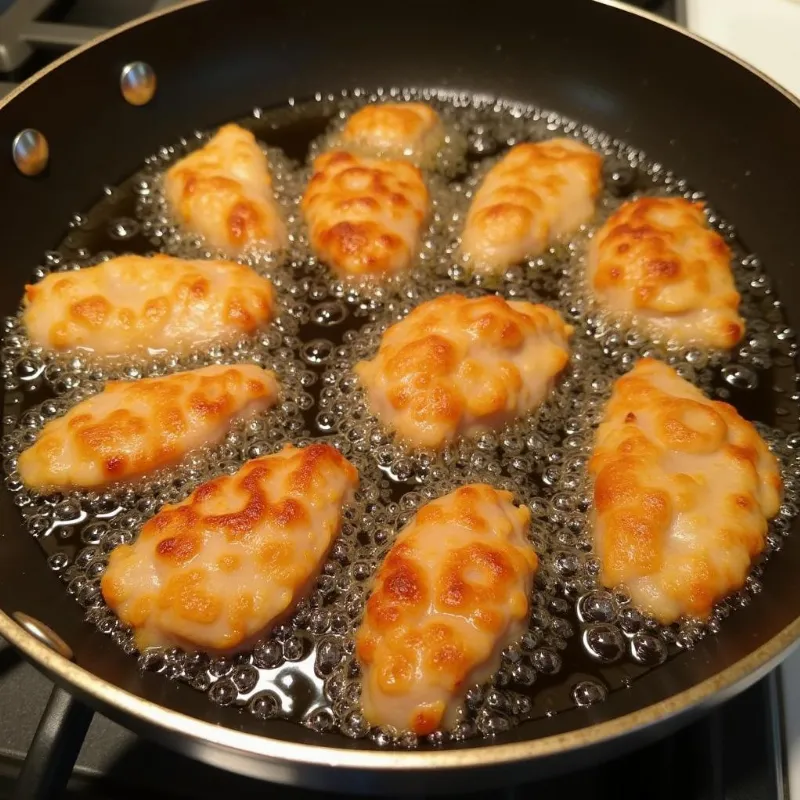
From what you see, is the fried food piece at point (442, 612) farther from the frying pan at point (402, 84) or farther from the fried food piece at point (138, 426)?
the fried food piece at point (138, 426)

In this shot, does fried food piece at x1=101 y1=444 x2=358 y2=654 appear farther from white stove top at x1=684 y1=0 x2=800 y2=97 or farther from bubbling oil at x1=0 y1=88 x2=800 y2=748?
white stove top at x1=684 y1=0 x2=800 y2=97

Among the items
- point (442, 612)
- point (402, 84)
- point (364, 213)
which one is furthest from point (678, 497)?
point (402, 84)

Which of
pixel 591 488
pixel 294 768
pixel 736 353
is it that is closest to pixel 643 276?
pixel 736 353

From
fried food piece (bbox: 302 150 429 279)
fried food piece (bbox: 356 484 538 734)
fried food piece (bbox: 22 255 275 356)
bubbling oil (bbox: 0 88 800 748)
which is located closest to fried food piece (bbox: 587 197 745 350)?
bubbling oil (bbox: 0 88 800 748)

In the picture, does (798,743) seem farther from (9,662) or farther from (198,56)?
(198,56)

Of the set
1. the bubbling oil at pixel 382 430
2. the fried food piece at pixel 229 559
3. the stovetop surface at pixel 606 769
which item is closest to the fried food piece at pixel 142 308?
the bubbling oil at pixel 382 430

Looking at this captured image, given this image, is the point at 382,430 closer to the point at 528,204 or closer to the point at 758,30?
the point at 528,204
